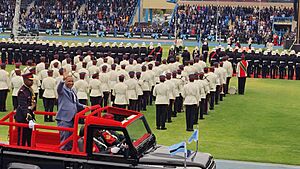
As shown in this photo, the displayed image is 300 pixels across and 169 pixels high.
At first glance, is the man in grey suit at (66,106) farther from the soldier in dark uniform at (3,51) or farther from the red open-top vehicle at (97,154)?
the soldier in dark uniform at (3,51)

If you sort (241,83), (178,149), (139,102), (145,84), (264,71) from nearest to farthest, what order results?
1. (178,149)
2. (139,102)
3. (145,84)
4. (241,83)
5. (264,71)

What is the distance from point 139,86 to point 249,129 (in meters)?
3.52

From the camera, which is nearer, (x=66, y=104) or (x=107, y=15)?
(x=66, y=104)

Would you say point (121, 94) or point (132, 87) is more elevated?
point (132, 87)

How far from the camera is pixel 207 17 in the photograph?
5475cm

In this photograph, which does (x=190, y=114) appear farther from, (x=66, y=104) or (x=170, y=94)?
(x=66, y=104)

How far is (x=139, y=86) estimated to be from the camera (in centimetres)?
1777

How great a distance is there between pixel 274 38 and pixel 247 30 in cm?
495

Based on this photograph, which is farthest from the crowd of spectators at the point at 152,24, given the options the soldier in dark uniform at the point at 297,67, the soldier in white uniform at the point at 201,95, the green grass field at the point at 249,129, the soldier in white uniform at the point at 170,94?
the soldier in white uniform at the point at 170,94

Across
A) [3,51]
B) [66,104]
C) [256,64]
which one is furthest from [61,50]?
[66,104]

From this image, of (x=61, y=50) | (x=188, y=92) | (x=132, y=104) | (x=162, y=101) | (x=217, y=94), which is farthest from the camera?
(x=61, y=50)

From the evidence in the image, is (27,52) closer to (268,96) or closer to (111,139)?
(268,96)

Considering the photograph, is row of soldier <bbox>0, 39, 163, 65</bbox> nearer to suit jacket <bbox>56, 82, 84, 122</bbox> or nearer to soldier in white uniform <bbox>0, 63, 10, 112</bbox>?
soldier in white uniform <bbox>0, 63, 10, 112</bbox>

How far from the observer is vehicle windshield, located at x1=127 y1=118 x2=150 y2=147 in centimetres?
936
